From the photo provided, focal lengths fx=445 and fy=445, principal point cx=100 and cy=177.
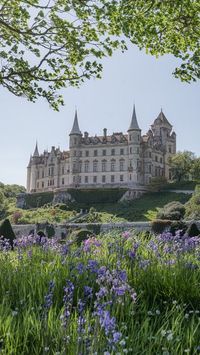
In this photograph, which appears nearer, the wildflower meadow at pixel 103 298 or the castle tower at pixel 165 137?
the wildflower meadow at pixel 103 298

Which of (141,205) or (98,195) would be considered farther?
(98,195)

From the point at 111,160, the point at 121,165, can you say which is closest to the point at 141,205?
the point at 121,165

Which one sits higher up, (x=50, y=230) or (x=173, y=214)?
(x=173, y=214)

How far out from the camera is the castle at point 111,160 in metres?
87.9

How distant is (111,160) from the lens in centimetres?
9144

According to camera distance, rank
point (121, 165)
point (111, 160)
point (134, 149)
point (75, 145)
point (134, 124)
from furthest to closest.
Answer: point (75, 145) < point (111, 160) < point (121, 165) < point (134, 124) < point (134, 149)

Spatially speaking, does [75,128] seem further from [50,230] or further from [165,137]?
[50,230]

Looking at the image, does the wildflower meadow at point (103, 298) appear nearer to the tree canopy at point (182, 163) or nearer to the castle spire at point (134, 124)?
the tree canopy at point (182, 163)

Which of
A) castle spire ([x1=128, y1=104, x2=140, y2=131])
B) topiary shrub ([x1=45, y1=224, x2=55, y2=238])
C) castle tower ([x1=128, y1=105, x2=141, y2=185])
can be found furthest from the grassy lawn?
topiary shrub ([x1=45, y1=224, x2=55, y2=238])

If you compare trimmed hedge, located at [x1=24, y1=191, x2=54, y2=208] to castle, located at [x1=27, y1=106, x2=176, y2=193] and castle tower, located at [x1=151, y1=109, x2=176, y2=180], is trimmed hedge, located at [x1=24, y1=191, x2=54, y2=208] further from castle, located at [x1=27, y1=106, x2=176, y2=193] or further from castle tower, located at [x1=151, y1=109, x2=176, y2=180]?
castle tower, located at [x1=151, y1=109, x2=176, y2=180]

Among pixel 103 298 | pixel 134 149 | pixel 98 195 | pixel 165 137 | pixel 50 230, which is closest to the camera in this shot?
pixel 103 298

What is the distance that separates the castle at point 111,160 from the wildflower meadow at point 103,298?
75886 millimetres

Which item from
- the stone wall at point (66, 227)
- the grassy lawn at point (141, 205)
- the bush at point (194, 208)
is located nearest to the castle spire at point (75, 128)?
the grassy lawn at point (141, 205)

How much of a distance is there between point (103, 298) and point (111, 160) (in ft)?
288
